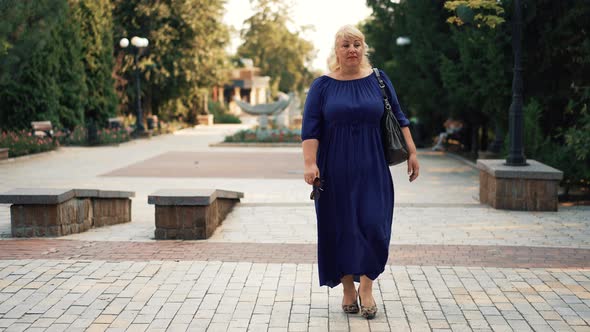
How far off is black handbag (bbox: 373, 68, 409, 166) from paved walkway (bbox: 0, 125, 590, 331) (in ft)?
3.45

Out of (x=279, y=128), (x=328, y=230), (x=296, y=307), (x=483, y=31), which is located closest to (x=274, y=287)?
(x=296, y=307)

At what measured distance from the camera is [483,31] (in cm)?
1345

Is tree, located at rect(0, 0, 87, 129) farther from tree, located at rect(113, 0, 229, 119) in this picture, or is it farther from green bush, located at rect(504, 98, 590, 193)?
tree, located at rect(113, 0, 229, 119)

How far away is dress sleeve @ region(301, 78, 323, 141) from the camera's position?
185 inches

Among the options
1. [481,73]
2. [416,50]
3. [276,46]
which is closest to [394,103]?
[481,73]

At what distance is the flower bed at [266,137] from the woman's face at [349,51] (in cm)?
2171

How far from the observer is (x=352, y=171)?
4.67 metres

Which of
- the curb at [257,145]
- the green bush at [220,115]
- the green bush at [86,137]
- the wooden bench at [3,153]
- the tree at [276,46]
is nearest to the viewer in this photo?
the wooden bench at [3,153]

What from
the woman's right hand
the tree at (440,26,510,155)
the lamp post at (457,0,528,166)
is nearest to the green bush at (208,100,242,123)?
the tree at (440,26,510,155)

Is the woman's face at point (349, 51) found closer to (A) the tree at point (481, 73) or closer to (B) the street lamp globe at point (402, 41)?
(A) the tree at point (481, 73)

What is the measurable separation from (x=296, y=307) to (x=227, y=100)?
6568cm

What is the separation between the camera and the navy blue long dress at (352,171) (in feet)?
15.3

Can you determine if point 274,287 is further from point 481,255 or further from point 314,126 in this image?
point 481,255

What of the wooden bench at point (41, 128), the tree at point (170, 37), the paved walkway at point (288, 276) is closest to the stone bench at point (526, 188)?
the paved walkway at point (288, 276)
